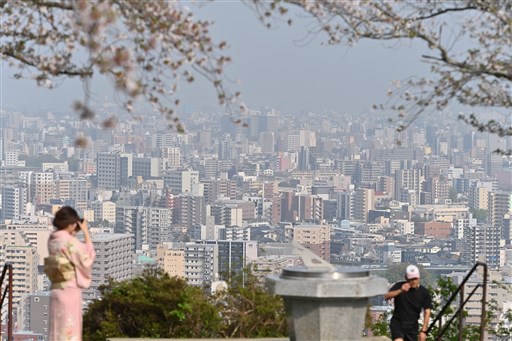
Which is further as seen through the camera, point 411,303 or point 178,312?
point 178,312

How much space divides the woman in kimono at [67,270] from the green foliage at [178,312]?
2.99 metres

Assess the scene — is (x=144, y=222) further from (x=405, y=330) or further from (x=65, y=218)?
(x=65, y=218)

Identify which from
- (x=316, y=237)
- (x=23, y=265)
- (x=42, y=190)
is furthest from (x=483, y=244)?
(x=42, y=190)

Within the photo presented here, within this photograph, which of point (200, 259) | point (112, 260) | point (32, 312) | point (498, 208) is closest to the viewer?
point (32, 312)

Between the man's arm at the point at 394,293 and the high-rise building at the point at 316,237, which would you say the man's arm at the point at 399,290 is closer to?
the man's arm at the point at 394,293

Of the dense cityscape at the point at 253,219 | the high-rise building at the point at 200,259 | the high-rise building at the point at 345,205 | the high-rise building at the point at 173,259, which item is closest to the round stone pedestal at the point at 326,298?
the dense cityscape at the point at 253,219

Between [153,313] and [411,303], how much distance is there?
2.19 m

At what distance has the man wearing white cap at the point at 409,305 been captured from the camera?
8648mm

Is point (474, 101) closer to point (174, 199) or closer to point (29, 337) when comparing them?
point (29, 337)

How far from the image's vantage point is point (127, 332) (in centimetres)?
1009

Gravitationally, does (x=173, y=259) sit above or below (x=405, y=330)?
below

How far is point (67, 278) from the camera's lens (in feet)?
22.4

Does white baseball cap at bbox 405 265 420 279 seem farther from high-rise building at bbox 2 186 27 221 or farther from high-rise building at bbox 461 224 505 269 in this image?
high-rise building at bbox 2 186 27 221

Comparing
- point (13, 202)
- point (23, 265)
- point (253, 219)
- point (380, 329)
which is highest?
point (380, 329)
